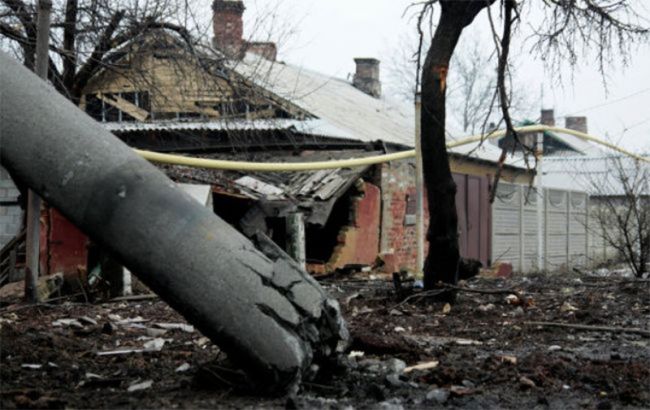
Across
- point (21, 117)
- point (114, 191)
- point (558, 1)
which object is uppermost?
point (558, 1)

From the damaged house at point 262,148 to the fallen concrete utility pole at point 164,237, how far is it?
567cm

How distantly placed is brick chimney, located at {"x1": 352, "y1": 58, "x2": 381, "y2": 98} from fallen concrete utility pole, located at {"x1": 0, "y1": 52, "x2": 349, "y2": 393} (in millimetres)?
21597

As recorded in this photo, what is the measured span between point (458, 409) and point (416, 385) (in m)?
0.38

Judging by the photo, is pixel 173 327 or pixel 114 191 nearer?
pixel 114 191

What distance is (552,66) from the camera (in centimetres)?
710

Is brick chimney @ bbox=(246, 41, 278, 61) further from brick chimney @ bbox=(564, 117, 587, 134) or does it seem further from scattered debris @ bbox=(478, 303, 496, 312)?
brick chimney @ bbox=(564, 117, 587, 134)

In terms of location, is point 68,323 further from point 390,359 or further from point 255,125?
point 255,125

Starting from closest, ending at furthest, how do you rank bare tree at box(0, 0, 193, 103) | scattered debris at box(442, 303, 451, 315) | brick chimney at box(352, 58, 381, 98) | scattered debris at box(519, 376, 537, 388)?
1. scattered debris at box(519, 376, 537, 388)
2. scattered debris at box(442, 303, 451, 315)
3. bare tree at box(0, 0, 193, 103)
4. brick chimney at box(352, 58, 381, 98)

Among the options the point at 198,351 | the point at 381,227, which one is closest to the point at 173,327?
the point at 198,351

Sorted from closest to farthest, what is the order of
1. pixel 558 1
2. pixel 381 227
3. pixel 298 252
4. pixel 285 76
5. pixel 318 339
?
1. pixel 318 339
2. pixel 558 1
3. pixel 298 252
4. pixel 381 227
5. pixel 285 76

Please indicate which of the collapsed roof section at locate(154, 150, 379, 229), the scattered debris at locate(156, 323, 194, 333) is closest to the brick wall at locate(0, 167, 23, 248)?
the collapsed roof section at locate(154, 150, 379, 229)

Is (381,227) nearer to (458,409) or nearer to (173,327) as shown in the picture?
(173,327)

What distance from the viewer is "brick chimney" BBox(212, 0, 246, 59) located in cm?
1307

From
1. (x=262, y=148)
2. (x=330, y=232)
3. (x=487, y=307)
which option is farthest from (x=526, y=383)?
(x=262, y=148)
